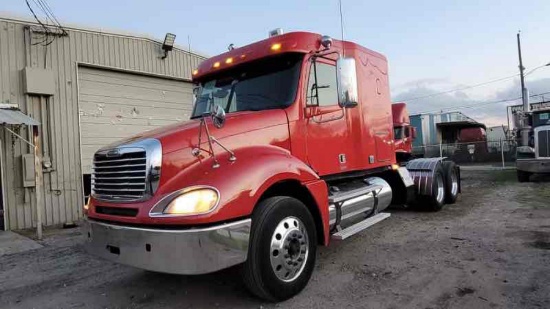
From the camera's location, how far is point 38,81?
380 inches

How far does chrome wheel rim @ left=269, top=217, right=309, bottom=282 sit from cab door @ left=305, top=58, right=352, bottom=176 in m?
1.08

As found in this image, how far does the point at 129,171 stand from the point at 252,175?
116cm

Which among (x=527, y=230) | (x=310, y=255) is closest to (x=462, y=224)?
(x=527, y=230)

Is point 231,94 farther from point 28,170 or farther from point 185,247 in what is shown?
point 28,170

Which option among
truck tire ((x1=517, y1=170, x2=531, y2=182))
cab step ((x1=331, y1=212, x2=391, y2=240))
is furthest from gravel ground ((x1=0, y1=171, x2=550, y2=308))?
truck tire ((x1=517, y1=170, x2=531, y2=182))

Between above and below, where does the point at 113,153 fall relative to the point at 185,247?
above

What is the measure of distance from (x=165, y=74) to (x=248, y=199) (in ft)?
30.5

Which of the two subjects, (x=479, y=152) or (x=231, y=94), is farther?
(x=479, y=152)

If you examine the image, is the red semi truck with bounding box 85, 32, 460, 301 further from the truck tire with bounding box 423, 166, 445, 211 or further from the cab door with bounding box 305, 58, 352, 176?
the truck tire with bounding box 423, 166, 445, 211

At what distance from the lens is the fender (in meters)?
3.60

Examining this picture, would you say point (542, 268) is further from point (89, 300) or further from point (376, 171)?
point (89, 300)

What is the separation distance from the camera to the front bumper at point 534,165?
13.1 metres

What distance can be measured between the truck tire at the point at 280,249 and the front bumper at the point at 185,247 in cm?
17

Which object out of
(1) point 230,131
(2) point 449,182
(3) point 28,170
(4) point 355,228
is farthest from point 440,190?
A: (3) point 28,170
